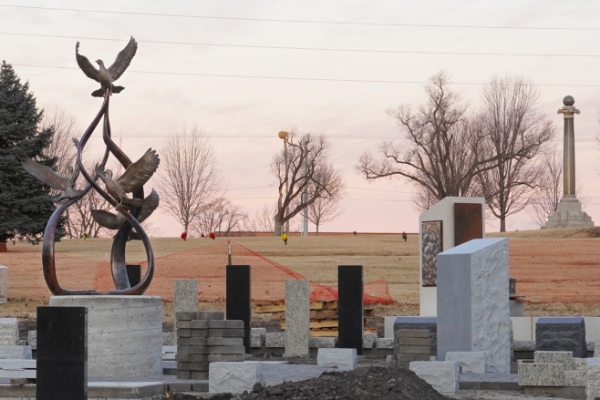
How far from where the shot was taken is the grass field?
28316 mm

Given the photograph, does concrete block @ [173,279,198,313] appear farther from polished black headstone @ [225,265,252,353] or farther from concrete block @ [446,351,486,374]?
concrete block @ [446,351,486,374]

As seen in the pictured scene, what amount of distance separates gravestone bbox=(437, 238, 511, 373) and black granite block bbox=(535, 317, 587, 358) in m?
0.83

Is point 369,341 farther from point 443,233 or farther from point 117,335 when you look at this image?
point 117,335

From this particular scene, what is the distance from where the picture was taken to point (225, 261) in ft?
110

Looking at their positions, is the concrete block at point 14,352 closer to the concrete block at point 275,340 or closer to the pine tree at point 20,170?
the concrete block at point 275,340

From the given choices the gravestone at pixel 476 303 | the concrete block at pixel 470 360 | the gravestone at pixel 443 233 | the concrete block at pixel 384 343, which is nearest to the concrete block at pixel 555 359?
the concrete block at pixel 470 360

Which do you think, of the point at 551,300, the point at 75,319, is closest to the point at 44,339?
the point at 75,319

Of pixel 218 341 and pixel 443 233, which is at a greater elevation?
pixel 443 233

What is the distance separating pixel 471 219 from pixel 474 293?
6185 mm

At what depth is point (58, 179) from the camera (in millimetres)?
15812

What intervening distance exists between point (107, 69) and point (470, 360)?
689cm

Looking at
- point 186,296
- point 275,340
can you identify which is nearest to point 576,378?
point 275,340

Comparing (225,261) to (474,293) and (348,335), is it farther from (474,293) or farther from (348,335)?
(474,293)

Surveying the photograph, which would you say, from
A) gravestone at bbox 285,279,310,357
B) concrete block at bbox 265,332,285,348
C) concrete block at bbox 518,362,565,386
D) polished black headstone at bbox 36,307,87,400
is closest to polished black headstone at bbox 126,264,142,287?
concrete block at bbox 265,332,285,348
